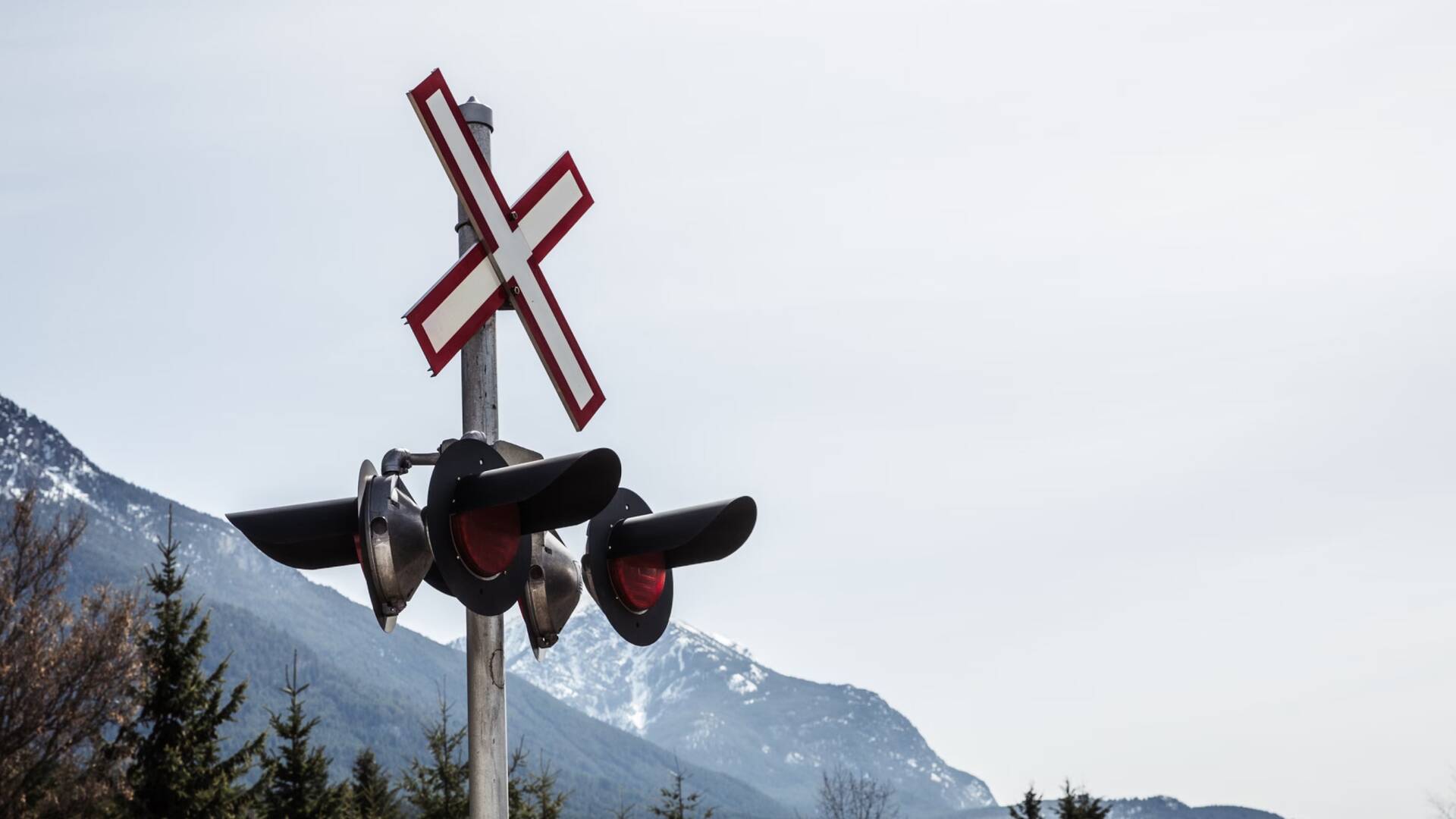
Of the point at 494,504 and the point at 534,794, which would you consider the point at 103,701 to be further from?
the point at 494,504

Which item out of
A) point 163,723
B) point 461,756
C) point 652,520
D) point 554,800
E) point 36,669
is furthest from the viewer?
point 461,756

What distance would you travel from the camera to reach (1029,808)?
41375 mm

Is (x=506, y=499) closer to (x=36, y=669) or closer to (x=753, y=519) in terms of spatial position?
(x=753, y=519)

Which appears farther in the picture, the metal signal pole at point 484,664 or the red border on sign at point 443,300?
the red border on sign at point 443,300

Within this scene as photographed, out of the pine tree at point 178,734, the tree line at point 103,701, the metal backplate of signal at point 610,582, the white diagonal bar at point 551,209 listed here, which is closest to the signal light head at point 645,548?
the metal backplate of signal at point 610,582

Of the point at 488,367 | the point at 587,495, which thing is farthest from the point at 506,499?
the point at 488,367

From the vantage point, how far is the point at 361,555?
3.73 meters

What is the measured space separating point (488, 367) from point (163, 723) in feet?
87.5

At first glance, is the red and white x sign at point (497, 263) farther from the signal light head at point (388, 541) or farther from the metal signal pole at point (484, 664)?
the signal light head at point (388, 541)

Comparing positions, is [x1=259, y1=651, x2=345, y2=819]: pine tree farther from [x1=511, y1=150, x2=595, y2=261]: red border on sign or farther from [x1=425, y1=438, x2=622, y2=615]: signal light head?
[x1=425, y1=438, x2=622, y2=615]: signal light head

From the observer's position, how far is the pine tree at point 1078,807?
1597 inches

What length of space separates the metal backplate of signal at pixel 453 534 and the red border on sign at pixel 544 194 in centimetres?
91

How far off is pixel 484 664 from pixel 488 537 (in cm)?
41

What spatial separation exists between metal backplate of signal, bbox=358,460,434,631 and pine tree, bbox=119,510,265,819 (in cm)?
2543
